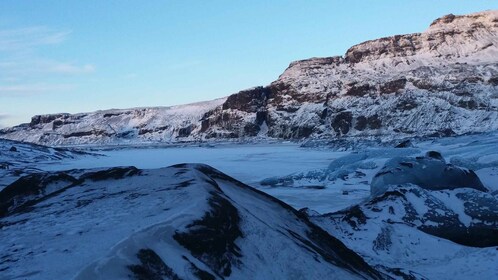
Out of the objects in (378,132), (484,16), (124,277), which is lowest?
(378,132)

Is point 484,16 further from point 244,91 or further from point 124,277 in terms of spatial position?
point 124,277

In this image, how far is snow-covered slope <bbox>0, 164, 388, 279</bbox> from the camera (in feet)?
9.23

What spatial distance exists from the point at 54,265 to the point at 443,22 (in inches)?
5397

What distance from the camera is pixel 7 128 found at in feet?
539

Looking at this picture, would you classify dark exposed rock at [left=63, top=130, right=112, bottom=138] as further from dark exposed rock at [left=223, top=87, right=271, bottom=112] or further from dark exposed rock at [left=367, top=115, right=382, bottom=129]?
dark exposed rock at [left=367, top=115, right=382, bottom=129]

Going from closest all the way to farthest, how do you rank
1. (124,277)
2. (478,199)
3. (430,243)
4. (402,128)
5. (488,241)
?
(124,277), (430,243), (488,241), (478,199), (402,128)

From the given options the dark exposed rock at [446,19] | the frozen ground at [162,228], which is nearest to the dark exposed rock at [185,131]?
the dark exposed rock at [446,19]

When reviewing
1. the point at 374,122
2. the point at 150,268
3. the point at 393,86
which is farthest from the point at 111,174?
the point at 393,86

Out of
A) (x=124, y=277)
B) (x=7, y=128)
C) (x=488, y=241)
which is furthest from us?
(x=7, y=128)

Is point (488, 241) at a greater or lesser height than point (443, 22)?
lesser

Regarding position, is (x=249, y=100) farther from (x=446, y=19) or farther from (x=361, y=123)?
(x=446, y=19)

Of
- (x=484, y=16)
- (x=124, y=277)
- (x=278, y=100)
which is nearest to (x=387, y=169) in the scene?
(x=124, y=277)

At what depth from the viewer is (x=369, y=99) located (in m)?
98.2

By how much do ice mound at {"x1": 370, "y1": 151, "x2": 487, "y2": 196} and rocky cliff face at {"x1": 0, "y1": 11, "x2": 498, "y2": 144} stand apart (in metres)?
60.0
